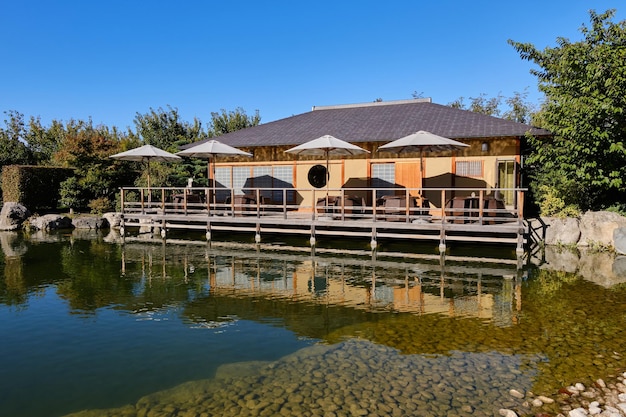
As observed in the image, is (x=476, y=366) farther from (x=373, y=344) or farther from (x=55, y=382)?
(x=55, y=382)

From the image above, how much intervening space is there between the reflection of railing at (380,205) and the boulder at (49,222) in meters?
3.56

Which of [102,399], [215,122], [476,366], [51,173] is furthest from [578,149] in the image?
[215,122]

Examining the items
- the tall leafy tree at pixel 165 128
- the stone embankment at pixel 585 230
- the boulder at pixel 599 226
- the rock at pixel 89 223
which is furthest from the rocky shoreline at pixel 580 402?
the tall leafy tree at pixel 165 128

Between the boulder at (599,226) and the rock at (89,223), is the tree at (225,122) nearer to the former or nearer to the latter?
the rock at (89,223)

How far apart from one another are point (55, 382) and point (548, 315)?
25.1 feet

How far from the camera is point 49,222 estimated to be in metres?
20.3

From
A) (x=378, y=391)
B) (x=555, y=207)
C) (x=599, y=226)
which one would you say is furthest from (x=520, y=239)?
(x=378, y=391)

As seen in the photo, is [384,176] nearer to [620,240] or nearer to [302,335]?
[620,240]

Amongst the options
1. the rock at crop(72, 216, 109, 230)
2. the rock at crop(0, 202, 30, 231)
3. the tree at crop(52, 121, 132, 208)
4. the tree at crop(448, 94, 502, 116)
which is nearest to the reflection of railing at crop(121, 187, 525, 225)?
the rock at crop(72, 216, 109, 230)

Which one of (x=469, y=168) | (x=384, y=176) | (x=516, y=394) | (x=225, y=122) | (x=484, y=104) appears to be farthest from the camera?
(x=484, y=104)

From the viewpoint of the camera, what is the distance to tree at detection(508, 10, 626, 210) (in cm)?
1335

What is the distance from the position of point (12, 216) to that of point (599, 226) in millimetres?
24197

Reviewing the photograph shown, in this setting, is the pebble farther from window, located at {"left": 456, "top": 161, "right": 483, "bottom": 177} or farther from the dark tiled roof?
the dark tiled roof

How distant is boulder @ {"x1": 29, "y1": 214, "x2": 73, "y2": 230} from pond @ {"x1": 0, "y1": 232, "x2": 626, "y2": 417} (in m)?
8.98
